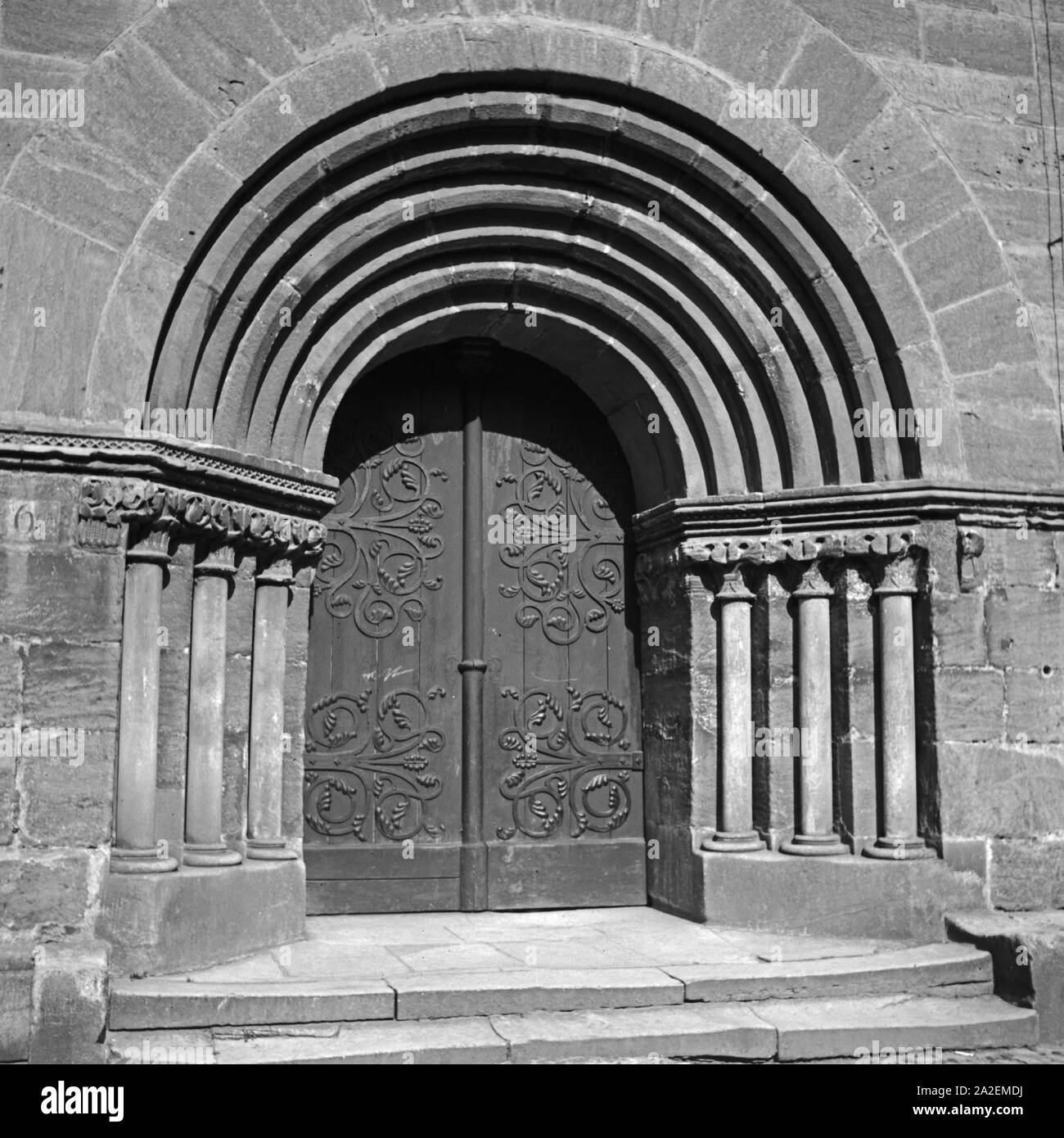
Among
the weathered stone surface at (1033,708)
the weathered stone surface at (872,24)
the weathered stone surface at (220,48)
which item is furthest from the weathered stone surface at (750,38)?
the weathered stone surface at (1033,708)

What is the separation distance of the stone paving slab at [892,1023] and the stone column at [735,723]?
1.09 meters

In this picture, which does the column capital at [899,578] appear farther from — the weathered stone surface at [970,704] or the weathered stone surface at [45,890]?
the weathered stone surface at [45,890]

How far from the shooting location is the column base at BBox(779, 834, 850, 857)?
5.97 m

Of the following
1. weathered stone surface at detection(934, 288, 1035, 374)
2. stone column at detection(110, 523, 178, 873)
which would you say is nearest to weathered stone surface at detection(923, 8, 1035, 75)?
weathered stone surface at detection(934, 288, 1035, 374)

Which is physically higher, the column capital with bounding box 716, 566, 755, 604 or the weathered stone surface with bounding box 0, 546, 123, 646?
the column capital with bounding box 716, 566, 755, 604

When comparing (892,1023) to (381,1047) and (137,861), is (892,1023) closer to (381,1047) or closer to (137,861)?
(381,1047)

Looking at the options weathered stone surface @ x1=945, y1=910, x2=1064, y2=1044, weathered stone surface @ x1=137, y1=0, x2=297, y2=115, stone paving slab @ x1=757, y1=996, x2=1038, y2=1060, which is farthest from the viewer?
weathered stone surface @ x1=137, y1=0, x2=297, y2=115

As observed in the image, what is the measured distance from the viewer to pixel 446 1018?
4.80m

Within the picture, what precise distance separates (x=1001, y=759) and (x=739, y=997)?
171cm

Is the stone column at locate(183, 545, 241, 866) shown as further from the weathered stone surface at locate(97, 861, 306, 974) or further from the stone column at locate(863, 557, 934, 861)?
the stone column at locate(863, 557, 934, 861)

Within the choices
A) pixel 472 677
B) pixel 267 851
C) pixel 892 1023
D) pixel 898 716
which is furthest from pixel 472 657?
pixel 892 1023

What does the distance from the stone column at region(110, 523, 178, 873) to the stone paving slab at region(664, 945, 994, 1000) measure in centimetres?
202

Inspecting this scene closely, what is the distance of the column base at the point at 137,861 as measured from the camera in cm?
506

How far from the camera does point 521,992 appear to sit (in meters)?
4.87
